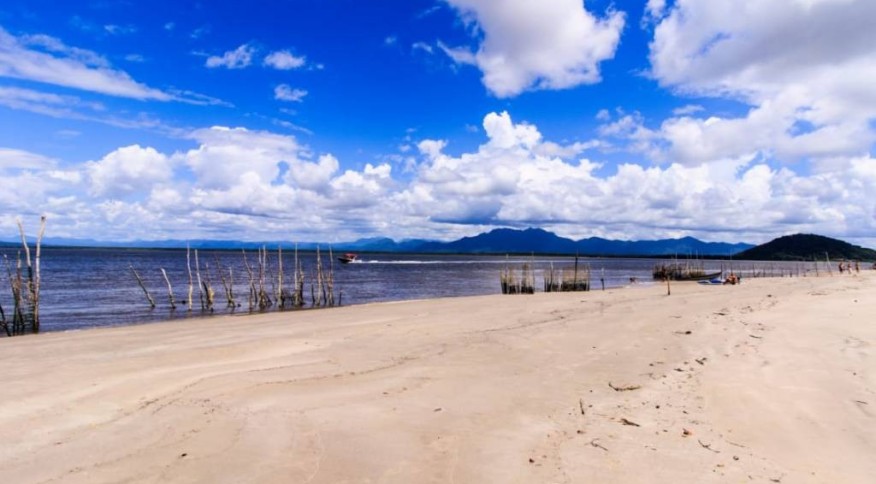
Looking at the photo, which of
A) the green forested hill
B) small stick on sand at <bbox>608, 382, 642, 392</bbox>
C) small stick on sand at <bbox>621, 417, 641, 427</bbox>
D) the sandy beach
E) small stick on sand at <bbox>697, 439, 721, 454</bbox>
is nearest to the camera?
the sandy beach

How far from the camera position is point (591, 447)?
228 inches

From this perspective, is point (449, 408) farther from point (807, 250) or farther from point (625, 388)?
point (807, 250)

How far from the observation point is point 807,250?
6506 inches

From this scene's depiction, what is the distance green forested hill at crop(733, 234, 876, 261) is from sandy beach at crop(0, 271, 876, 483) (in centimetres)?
16989

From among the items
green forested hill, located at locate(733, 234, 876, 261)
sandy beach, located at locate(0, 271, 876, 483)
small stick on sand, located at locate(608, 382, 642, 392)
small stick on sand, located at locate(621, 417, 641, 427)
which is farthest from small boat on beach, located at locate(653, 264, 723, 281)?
green forested hill, located at locate(733, 234, 876, 261)

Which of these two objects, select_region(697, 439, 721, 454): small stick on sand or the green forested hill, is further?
the green forested hill

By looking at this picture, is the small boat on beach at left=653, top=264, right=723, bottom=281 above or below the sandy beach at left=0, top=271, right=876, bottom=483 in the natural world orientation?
below

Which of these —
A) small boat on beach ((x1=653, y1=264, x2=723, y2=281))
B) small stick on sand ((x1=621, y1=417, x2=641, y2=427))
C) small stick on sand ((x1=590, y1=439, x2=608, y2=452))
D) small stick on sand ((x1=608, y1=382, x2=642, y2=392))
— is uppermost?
small stick on sand ((x1=590, y1=439, x2=608, y2=452))

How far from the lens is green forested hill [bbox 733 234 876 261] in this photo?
15438 cm

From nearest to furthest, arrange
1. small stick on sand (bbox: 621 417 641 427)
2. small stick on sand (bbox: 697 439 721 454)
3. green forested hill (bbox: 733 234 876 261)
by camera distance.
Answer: small stick on sand (bbox: 697 439 721 454)
small stick on sand (bbox: 621 417 641 427)
green forested hill (bbox: 733 234 876 261)

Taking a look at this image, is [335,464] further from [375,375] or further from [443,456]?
[375,375]

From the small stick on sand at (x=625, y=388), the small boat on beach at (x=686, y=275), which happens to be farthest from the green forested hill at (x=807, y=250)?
the small stick on sand at (x=625, y=388)

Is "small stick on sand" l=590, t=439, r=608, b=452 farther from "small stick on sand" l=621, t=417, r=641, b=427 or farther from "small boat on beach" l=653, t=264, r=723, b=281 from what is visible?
"small boat on beach" l=653, t=264, r=723, b=281

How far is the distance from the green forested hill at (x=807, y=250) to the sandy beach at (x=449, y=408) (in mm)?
169886
